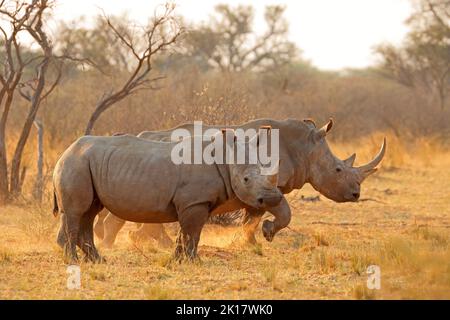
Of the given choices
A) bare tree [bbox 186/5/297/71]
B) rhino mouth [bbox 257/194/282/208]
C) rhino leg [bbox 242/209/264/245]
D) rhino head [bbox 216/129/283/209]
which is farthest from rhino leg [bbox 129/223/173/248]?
bare tree [bbox 186/5/297/71]

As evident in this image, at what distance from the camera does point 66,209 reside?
9633 mm

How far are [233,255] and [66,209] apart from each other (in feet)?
6.28

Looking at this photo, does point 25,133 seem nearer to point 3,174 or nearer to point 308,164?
point 3,174

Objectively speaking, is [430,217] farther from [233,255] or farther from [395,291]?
[395,291]

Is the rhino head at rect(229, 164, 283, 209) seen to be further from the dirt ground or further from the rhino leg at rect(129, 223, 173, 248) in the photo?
the rhino leg at rect(129, 223, 173, 248)

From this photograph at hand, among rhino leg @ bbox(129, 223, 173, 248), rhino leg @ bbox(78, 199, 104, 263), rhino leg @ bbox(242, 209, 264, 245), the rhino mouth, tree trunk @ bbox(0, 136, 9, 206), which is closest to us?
the rhino mouth

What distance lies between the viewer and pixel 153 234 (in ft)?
37.6

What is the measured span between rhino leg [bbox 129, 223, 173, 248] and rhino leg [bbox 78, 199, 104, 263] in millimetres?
1529

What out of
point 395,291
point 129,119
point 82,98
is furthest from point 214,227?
point 82,98

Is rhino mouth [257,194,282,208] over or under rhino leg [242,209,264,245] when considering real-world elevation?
over

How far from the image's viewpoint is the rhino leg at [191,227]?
939cm

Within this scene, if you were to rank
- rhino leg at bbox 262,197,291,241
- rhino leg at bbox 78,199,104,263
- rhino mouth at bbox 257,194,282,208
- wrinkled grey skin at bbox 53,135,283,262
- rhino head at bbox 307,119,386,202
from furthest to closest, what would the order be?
1. rhino head at bbox 307,119,386,202
2. rhino leg at bbox 262,197,291,241
3. rhino leg at bbox 78,199,104,263
4. wrinkled grey skin at bbox 53,135,283,262
5. rhino mouth at bbox 257,194,282,208

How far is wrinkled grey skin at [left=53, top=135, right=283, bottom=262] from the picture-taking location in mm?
9391
